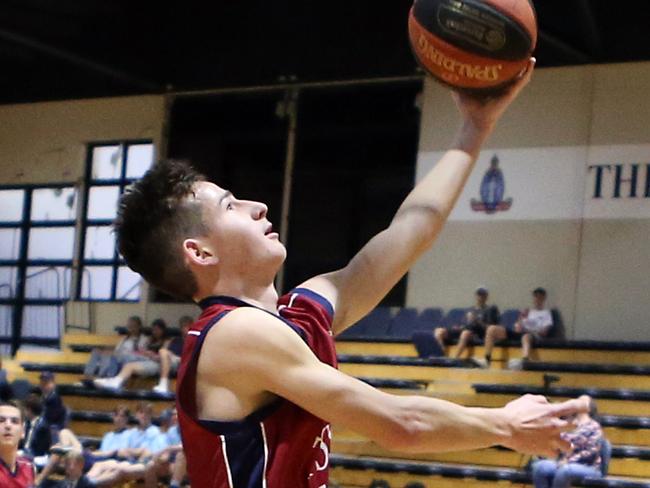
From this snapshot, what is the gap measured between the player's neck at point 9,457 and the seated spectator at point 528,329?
255 inches

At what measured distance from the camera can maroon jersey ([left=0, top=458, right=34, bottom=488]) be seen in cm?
609

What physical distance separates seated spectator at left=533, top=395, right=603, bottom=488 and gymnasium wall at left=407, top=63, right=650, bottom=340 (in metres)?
3.42

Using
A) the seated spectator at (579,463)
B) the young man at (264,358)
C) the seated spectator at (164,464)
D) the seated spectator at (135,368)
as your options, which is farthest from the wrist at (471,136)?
the seated spectator at (135,368)

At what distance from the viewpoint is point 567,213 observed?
12.9 metres

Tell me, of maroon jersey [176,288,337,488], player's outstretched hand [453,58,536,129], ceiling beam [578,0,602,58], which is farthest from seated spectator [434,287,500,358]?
maroon jersey [176,288,337,488]

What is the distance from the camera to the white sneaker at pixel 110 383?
524 inches

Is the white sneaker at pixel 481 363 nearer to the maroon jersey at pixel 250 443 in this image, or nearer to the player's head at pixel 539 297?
the player's head at pixel 539 297

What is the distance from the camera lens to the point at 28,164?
16.6 metres

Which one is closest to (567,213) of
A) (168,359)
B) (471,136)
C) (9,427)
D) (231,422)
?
(168,359)

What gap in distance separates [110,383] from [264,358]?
38.0ft

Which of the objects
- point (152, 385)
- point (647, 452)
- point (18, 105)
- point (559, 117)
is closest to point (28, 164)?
point (18, 105)

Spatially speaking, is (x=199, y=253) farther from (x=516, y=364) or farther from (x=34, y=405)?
(x=34, y=405)

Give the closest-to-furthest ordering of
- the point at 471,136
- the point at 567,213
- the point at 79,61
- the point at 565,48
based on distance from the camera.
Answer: the point at 471,136
the point at 565,48
the point at 567,213
the point at 79,61

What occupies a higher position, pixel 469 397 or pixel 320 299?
pixel 320 299
